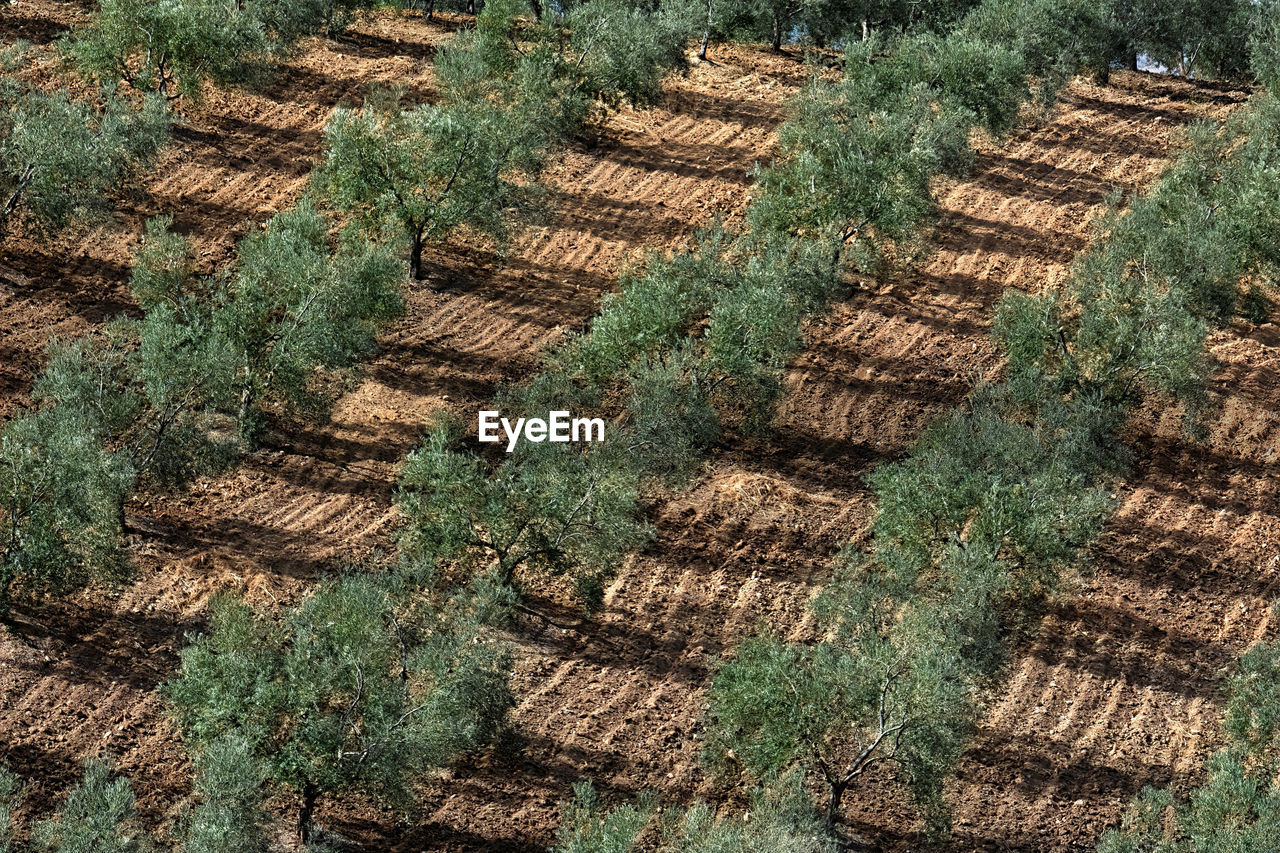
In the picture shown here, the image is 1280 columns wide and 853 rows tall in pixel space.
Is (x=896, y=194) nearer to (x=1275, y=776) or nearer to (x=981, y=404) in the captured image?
(x=981, y=404)

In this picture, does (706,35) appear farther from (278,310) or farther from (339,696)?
(339,696)

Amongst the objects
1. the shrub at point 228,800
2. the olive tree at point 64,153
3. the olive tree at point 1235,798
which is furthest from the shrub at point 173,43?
the olive tree at point 1235,798

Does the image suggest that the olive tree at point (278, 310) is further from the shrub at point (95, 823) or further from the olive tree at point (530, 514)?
the shrub at point (95, 823)

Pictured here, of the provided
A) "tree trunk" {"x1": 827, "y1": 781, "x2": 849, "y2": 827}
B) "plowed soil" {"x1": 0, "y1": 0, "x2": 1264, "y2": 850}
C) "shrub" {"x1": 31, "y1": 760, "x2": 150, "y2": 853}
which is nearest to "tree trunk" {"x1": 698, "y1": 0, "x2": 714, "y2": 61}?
"plowed soil" {"x1": 0, "y1": 0, "x2": 1264, "y2": 850}

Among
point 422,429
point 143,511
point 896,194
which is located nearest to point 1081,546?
point 896,194

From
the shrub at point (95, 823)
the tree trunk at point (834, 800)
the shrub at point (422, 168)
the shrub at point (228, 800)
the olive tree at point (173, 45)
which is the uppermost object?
the olive tree at point (173, 45)

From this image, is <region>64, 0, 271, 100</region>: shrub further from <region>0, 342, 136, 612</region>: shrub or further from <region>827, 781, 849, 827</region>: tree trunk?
<region>827, 781, 849, 827</region>: tree trunk
